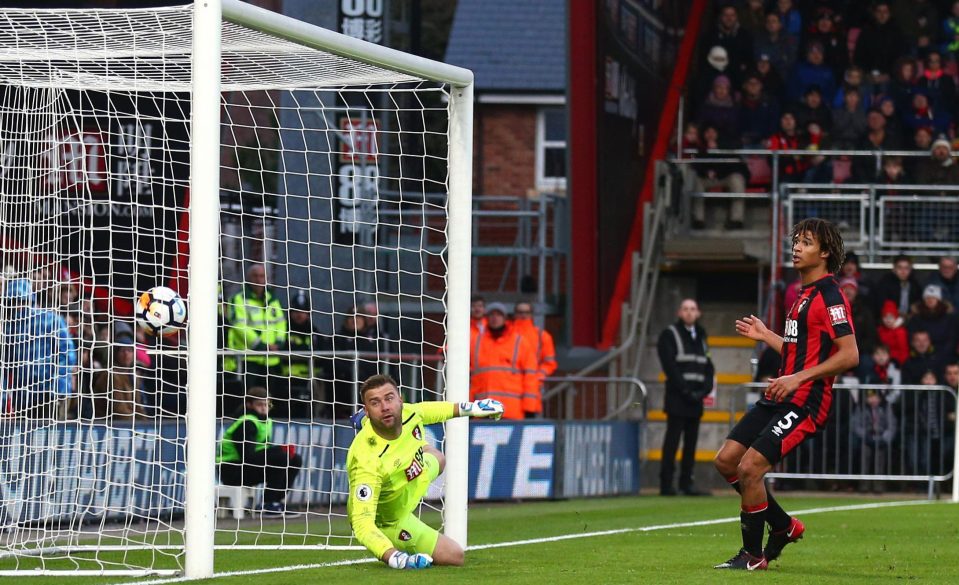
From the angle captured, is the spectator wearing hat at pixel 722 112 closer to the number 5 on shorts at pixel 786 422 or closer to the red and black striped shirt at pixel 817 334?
the red and black striped shirt at pixel 817 334

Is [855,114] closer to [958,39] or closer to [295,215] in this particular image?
[958,39]

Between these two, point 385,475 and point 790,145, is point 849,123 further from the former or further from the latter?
point 385,475

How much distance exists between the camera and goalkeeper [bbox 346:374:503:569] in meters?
8.11

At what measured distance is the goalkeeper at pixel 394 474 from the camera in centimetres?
811

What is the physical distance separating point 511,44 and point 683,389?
17.3m

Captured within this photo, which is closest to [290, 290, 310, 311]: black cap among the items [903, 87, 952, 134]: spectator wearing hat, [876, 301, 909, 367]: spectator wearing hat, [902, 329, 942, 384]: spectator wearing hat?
[876, 301, 909, 367]: spectator wearing hat

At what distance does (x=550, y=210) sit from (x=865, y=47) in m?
6.11

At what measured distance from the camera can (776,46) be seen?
22703 mm

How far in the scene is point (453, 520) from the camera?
959 cm

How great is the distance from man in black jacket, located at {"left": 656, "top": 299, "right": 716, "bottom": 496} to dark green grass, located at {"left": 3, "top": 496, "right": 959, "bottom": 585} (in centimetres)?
255

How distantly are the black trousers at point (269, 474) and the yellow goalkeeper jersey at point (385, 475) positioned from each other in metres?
4.00

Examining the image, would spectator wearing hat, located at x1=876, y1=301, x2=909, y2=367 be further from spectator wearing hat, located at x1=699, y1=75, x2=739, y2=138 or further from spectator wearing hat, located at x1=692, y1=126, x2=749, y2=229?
spectator wearing hat, located at x1=699, y1=75, x2=739, y2=138

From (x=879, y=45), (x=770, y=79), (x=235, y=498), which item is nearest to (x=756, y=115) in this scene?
(x=770, y=79)

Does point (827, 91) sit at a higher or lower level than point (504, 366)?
higher
